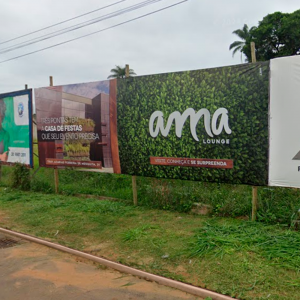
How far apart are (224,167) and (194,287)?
281 cm

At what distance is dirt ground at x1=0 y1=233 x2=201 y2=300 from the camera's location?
11.5 feet

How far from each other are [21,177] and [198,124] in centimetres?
650

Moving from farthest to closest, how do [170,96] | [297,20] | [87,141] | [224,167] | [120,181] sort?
[297,20] → [120,181] → [87,141] → [170,96] → [224,167]

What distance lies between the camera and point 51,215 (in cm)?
679

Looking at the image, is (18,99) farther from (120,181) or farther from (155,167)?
(155,167)

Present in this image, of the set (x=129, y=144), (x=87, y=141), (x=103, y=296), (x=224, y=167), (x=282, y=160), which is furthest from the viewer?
(x=87, y=141)

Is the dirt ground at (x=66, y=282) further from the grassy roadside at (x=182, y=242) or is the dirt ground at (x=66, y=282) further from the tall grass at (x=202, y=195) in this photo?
the tall grass at (x=202, y=195)

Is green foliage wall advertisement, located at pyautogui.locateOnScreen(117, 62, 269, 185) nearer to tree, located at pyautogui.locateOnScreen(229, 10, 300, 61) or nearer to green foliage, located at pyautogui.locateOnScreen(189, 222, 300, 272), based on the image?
green foliage, located at pyautogui.locateOnScreen(189, 222, 300, 272)

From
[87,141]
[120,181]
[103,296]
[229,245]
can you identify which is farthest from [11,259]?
[120,181]

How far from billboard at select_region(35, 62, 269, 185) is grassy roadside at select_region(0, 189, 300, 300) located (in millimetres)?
A: 969

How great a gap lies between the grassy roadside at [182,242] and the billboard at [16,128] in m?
2.66

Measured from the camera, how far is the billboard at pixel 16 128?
368 inches

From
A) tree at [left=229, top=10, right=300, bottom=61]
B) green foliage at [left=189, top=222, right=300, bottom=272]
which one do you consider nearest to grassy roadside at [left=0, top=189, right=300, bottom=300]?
green foliage at [left=189, top=222, right=300, bottom=272]

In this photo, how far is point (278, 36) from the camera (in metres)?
32.3
